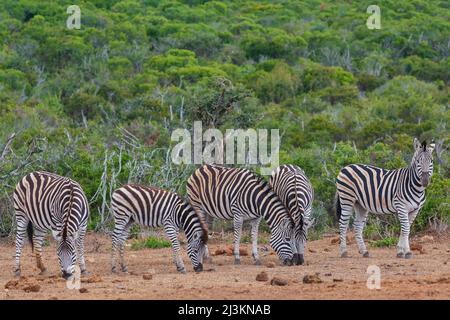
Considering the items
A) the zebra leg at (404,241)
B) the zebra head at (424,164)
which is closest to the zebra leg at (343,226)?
the zebra leg at (404,241)

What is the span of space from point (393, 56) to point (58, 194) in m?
36.9

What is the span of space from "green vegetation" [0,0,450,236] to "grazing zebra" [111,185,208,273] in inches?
85.4

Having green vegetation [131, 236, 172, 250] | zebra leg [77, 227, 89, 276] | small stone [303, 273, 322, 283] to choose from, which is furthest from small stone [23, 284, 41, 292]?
green vegetation [131, 236, 172, 250]

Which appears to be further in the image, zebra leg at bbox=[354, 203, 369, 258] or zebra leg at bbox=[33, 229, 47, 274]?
zebra leg at bbox=[354, 203, 369, 258]

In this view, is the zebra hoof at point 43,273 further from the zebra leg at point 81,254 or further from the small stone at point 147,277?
the small stone at point 147,277

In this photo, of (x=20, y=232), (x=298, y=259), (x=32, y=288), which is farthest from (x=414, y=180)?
(x=32, y=288)

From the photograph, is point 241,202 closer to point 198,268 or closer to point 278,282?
point 198,268

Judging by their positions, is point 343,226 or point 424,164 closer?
point 424,164

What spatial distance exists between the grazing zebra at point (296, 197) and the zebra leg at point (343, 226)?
485 mm

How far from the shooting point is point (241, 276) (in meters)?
11.8

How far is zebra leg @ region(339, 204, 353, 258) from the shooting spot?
1398cm

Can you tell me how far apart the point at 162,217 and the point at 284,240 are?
66.7 inches

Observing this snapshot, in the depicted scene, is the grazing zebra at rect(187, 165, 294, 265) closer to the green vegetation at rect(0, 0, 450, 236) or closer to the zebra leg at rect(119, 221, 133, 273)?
the zebra leg at rect(119, 221, 133, 273)

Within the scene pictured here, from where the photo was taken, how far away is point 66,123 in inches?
1097
